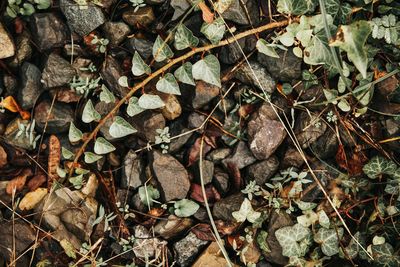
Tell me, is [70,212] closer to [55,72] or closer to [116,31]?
[55,72]

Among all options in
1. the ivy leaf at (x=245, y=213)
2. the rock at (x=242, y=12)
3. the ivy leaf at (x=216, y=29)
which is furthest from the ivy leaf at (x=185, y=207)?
the rock at (x=242, y=12)

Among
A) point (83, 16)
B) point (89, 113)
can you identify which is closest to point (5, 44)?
point (83, 16)

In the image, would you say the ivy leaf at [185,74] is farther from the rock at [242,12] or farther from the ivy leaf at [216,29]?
the rock at [242,12]

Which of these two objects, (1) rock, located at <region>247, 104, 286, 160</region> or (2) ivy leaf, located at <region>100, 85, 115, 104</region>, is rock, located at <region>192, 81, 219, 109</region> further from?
(2) ivy leaf, located at <region>100, 85, 115, 104</region>

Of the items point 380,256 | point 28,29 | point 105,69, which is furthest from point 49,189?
point 380,256

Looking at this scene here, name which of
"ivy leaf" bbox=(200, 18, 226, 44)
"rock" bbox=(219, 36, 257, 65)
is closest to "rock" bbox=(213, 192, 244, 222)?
"rock" bbox=(219, 36, 257, 65)

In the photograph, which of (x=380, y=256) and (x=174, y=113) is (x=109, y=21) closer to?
(x=174, y=113)
